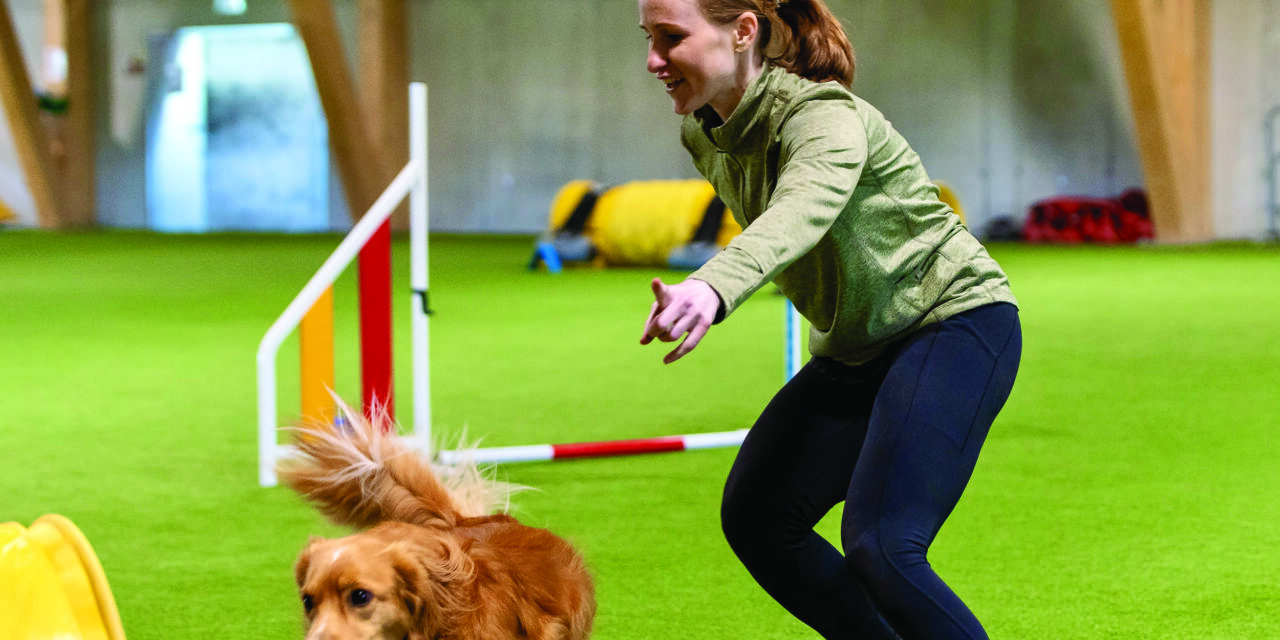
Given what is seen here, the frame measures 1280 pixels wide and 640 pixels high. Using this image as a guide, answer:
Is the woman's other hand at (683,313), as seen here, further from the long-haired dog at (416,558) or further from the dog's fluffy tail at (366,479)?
the dog's fluffy tail at (366,479)

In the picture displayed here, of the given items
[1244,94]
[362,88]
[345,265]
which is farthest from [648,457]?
[362,88]

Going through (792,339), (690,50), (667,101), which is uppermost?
(690,50)

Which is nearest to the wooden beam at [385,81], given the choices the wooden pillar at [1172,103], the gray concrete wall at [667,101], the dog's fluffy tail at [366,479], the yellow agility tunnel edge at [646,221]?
the gray concrete wall at [667,101]

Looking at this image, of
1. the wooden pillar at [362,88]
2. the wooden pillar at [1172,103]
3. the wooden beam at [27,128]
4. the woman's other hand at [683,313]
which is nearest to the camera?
the woman's other hand at [683,313]

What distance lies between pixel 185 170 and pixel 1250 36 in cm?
1435

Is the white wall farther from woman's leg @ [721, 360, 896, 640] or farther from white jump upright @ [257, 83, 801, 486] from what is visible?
woman's leg @ [721, 360, 896, 640]

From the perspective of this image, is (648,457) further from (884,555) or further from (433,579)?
(884,555)

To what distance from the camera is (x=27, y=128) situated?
16938mm

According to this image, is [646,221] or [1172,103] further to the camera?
[1172,103]

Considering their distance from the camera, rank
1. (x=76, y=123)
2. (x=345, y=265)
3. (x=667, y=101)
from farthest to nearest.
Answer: (x=76, y=123) < (x=667, y=101) < (x=345, y=265)

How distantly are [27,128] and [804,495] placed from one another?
17274 millimetres

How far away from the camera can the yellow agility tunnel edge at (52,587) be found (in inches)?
60.0

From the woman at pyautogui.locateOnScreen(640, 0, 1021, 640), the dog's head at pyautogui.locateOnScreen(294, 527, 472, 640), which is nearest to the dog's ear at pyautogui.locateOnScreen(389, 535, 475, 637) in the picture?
the dog's head at pyautogui.locateOnScreen(294, 527, 472, 640)

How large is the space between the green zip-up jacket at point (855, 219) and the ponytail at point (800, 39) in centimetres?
5
